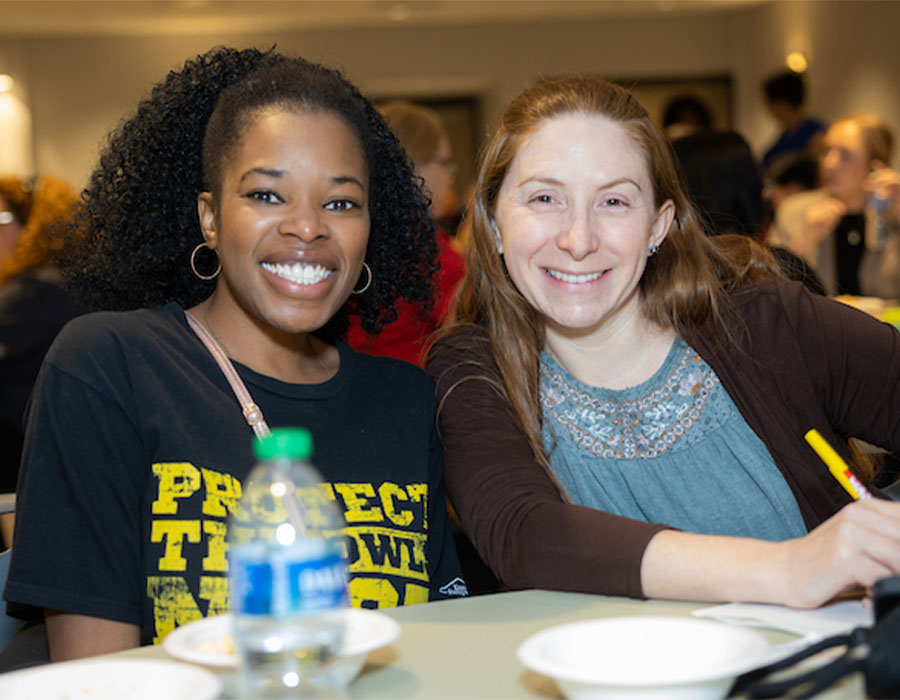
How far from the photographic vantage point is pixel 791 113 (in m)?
7.49

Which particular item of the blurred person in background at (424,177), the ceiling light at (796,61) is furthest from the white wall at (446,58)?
the blurred person in background at (424,177)

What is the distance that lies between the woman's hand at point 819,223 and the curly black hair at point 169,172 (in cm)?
372

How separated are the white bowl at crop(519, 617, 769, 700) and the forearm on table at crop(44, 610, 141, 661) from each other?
1.96ft

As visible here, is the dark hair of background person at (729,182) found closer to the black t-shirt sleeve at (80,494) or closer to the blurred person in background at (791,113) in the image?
the black t-shirt sleeve at (80,494)

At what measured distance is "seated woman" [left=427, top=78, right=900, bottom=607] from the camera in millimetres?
1578

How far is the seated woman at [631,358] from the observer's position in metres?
1.58

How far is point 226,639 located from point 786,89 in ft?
23.4

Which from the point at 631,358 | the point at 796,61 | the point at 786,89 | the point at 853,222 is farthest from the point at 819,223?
the point at 796,61

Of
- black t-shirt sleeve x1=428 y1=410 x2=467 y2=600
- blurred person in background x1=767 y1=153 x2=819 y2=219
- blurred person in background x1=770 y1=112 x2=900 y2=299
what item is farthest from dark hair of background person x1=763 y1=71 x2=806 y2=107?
black t-shirt sleeve x1=428 y1=410 x2=467 y2=600

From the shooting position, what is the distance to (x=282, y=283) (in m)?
1.51

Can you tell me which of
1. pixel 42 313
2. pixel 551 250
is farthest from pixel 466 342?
pixel 42 313

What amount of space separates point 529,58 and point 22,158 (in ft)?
14.8

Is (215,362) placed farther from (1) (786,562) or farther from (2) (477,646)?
(1) (786,562)

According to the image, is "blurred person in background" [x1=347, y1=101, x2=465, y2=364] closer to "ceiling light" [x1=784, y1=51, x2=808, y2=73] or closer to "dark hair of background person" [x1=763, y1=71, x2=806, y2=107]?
"dark hair of background person" [x1=763, y1=71, x2=806, y2=107]
